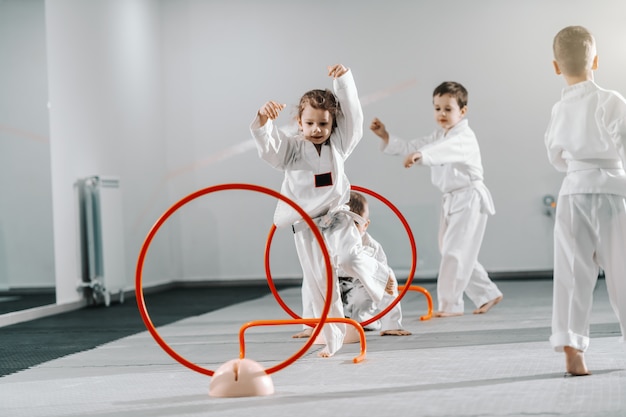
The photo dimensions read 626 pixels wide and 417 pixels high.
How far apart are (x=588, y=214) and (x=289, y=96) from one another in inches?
239

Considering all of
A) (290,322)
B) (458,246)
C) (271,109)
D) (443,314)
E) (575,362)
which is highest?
(271,109)

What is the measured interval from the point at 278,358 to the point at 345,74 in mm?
1330

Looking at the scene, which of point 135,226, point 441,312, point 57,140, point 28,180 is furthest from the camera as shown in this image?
point 135,226

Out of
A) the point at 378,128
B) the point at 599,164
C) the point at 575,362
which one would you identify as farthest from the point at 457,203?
the point at 575,362

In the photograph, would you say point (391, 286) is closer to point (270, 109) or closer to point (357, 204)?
point (357, 204)

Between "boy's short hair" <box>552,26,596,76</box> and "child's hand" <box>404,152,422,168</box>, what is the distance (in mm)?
1507

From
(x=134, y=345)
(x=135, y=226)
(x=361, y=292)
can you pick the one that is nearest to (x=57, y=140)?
(x=135, y=226)

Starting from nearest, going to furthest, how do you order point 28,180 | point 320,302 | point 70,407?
1. point 70,407
2. point 320,302
3. point 28,180

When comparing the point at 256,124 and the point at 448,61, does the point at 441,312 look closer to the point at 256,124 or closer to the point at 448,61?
the point at 256,124

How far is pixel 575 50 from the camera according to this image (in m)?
3.32

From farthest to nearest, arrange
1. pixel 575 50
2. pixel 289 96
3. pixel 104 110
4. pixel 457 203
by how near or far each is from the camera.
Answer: pixel 289 96
pixel 104 110
pixel 457 203
pixel 575 50

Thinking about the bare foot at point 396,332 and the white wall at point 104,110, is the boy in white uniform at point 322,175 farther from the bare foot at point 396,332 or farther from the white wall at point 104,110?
the white wall at point 104,110

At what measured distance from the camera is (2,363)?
14.6 ft

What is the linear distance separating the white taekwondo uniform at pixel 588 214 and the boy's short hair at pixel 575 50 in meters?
0.08
